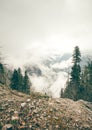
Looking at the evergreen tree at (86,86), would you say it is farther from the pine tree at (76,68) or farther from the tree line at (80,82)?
the pine tree at (76,68)

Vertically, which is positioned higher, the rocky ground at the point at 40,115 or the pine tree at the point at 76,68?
the pine tree at the point at 76,68

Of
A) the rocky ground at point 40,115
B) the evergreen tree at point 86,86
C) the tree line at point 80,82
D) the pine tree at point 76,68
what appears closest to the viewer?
the rocky ground at point 40,115

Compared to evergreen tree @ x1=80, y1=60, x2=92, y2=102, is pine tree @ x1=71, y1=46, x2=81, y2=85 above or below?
above

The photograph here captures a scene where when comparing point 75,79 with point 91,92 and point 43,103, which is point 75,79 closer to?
point 91,92

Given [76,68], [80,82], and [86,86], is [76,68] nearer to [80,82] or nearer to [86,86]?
[80,82]

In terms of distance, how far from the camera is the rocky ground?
709 inches

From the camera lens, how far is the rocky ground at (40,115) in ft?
59.1

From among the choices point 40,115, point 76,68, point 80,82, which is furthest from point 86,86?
point 40,115

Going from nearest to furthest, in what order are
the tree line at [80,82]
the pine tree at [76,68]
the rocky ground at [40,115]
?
the rocky ground at [40,115]
the tree line at [80,82]
the pine tree at [76,68]

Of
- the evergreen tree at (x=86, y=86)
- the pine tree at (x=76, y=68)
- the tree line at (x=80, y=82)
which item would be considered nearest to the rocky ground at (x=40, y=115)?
the evergreen tree at (x=86, y=86)

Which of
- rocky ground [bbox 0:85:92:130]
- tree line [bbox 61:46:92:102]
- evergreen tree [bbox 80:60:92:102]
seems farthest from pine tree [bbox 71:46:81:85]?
rocky ground [bbox 0:85:92:130]

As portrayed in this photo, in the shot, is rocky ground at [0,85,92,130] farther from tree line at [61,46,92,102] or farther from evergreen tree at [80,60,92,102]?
tree line at [61,46,92,102]

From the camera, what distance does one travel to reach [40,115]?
19.1 meters

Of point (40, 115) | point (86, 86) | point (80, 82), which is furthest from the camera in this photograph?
point (80, 82)
